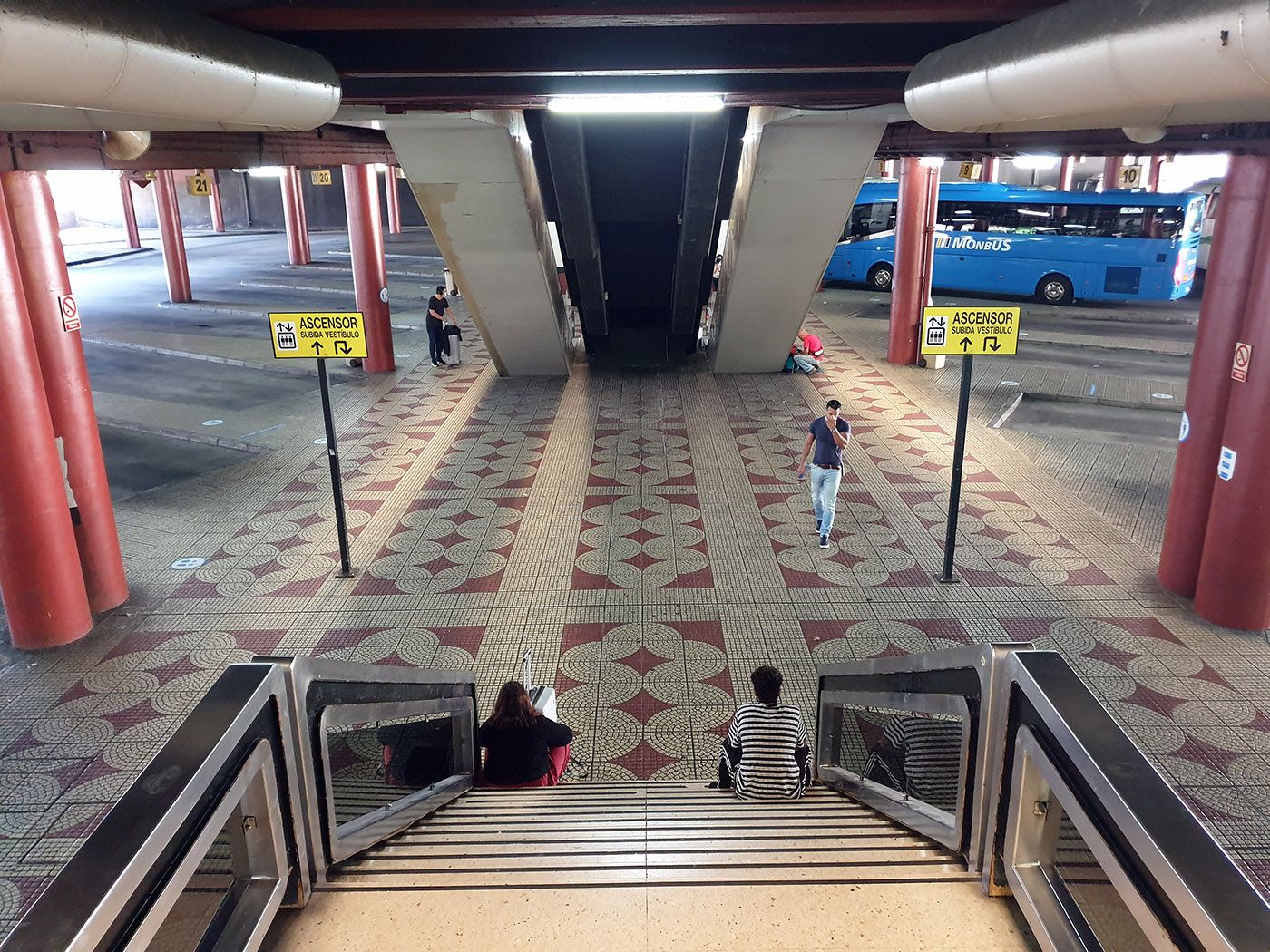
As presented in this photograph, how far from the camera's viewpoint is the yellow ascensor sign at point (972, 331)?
7.36 metres

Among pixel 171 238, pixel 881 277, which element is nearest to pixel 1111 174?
pixel 881 277

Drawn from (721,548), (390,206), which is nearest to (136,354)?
(721,548)

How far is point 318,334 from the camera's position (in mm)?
7633

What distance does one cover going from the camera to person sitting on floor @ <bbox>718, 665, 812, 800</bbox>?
4.20 m

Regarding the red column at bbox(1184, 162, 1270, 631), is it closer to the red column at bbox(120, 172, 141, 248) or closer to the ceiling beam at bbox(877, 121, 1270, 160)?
the ceiling beam at bbox(877, 121, 1270, 160)

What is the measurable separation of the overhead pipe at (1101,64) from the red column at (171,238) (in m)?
20.9

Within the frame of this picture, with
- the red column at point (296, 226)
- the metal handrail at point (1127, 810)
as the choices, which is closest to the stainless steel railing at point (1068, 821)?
the metal handrail at point (1127, 810)

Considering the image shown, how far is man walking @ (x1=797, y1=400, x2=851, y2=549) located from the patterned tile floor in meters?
0.33

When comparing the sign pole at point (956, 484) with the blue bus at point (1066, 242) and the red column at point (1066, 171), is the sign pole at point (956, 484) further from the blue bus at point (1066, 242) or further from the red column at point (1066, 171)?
the red column at point (1066, 171)

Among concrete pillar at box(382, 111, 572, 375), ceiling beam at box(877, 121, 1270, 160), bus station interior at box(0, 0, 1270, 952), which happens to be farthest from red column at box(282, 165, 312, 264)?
ceiling beam at box(877, 121, 1270, 160)

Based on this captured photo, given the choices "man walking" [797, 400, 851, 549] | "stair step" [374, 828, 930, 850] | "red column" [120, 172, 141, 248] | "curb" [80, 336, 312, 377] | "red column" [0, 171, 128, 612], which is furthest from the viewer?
"red column" [120, 172, 141, 248]

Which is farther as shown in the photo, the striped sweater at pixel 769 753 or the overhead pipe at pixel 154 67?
the striped sweater at pixel 769 753

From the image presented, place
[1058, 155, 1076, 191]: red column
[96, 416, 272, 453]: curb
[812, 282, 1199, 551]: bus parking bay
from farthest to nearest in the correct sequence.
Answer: [1058, 155, 1076, 191]: red column → [96, 416, 272, 453]: curb → [812, 282, 1199, 551]: bus parking bay

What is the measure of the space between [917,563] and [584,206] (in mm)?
5176
